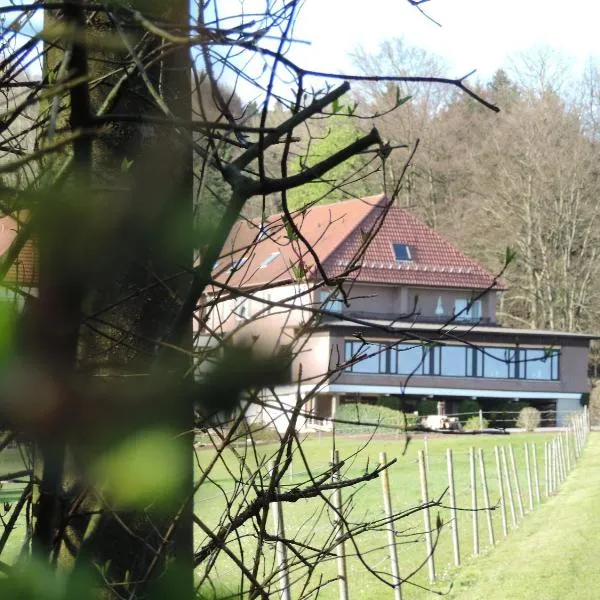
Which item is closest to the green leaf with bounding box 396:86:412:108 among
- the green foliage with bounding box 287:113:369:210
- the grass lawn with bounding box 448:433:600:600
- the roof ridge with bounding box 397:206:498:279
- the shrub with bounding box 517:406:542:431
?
the green foliage with bounding box 287:113:369:210

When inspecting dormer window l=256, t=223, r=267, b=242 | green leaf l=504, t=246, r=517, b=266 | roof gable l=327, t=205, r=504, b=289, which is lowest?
green leaf l=504, t=246, r=517, b=266

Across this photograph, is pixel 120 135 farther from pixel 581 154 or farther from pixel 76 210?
pixel 581 154

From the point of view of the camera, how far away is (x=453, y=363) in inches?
1684

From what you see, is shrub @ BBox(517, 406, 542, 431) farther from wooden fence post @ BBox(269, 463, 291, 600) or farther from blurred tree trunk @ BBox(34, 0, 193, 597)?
blurred tree trunk @ BBox(34, 0, 193, 597)

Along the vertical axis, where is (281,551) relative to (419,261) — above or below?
below

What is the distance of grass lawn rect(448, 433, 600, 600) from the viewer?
12.4 m

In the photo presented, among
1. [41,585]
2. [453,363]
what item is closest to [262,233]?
[41,585]

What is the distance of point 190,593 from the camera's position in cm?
80

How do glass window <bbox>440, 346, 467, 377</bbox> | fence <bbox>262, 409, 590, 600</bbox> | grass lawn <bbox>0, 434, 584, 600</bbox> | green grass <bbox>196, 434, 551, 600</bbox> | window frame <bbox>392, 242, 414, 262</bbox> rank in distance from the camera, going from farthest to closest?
window frame <bbox>392, 242, 414, 262</bbox>, glass window <bbox>440, 346, 467, 377</bbox>, fence <bbox>262, 409, 590, 600</bbox>, grass lawn <bbox>0, 434, 584, 600</bbox>, green grass <bbox>196, 434, 551, 600</bbox>

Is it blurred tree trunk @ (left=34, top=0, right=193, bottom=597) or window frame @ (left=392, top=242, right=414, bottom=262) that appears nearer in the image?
blurred tree trunk @ (left=34, top=0, right=193, bottom=597)

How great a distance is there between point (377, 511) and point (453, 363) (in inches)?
925

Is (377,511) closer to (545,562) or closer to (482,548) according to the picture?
(482,548)

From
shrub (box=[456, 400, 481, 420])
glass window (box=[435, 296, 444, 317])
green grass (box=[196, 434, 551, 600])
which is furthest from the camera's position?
glass window (box=[435, 296, 444, 317])

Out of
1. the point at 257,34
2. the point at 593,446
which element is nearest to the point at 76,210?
the point at 257,34
